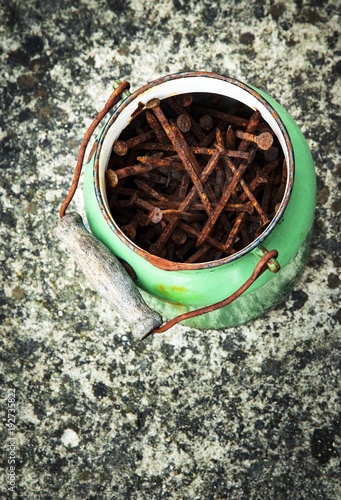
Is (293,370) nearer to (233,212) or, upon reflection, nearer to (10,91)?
(233,212)

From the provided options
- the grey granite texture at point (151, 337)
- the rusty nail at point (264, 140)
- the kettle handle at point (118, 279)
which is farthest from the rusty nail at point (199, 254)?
the grey granite texture at point (151, 337)

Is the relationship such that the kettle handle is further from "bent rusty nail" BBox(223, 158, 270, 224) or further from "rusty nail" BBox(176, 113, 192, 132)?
"rusty nail" BBox(176, 113, 192, 132)

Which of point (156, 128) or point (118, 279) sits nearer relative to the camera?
point (118, 279)

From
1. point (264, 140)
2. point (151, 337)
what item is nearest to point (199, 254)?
point (264, 140)

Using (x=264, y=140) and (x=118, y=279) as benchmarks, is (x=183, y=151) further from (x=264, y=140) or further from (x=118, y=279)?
(x=118, y=279)

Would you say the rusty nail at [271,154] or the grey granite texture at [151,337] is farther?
the grey granite texture at [151,337]

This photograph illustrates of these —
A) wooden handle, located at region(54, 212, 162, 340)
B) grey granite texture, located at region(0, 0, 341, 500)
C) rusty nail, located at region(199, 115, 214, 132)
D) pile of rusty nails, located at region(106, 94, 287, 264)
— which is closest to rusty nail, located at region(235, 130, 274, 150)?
pile of rusty nails, located at region(106, 94, 287, 264)

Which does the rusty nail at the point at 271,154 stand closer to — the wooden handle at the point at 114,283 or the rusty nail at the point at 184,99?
the rusty nail at the point at 184,99
